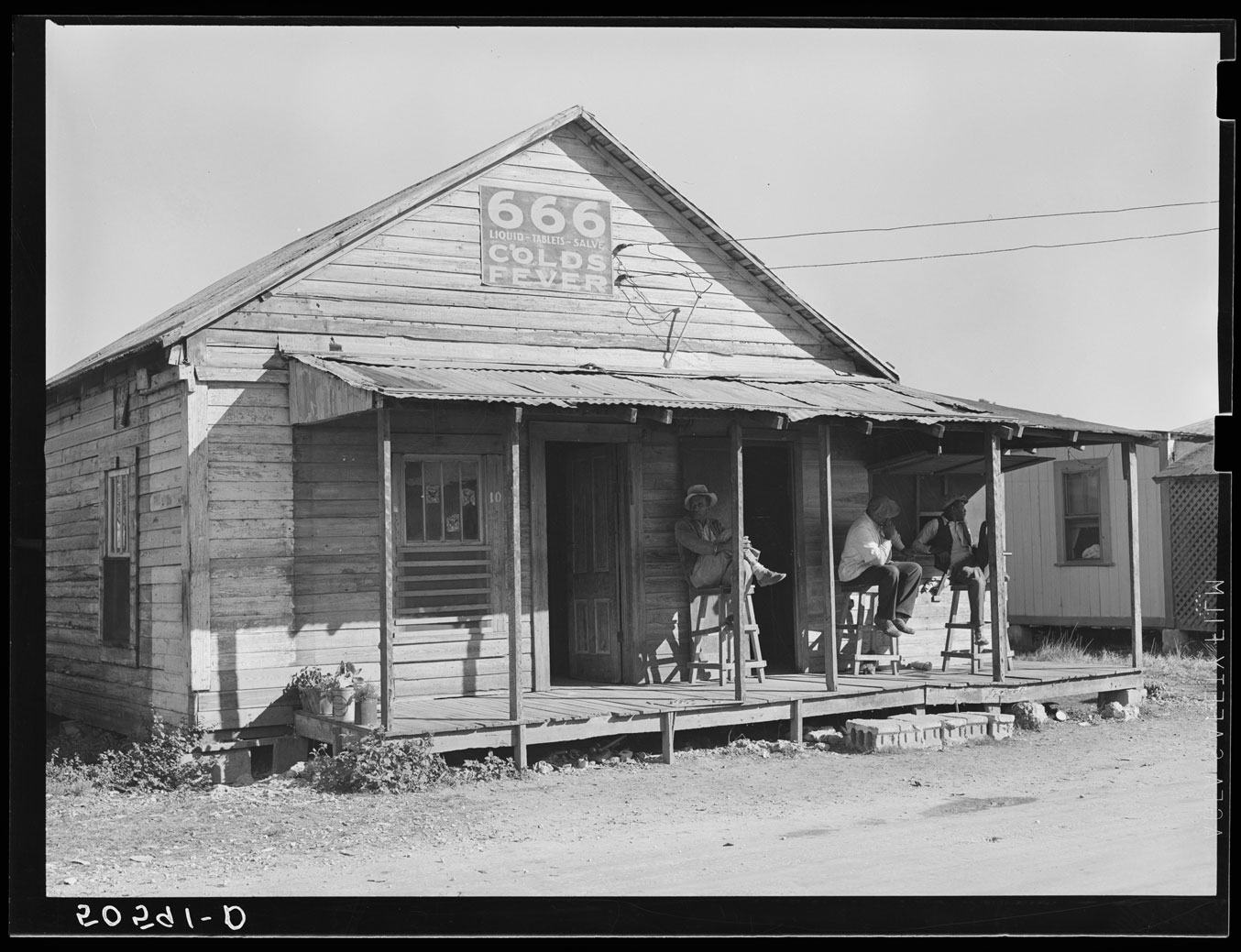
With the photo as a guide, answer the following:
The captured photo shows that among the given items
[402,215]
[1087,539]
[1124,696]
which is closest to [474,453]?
[402,215]

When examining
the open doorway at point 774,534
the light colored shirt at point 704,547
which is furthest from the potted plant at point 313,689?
the open doorway at point 774,534

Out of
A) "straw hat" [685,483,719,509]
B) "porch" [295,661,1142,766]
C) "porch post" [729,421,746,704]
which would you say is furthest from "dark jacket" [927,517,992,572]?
"porch post" [729,421,746,704]

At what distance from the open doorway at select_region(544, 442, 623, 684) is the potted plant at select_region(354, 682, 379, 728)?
2.69 m

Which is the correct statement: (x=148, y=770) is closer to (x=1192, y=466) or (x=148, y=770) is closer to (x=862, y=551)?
(x=862, y=551)

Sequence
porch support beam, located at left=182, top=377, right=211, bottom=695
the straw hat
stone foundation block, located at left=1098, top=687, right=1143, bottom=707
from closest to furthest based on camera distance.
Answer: porch support beam, located at left=182, top=377, right=211, bottom=695, the straw hat, stone foundation block, located at left=1098, top=687, right=1143, bottom=707

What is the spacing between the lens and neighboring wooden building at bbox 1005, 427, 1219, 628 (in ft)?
67.0

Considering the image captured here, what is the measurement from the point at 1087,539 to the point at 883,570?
30.8 feet

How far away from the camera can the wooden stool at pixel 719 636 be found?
13.0 m

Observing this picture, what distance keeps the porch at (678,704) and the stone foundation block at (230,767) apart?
0.50 meters

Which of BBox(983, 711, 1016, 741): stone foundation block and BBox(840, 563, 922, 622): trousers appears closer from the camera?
BBox(983, 711, 1016, 741): stone foundation block

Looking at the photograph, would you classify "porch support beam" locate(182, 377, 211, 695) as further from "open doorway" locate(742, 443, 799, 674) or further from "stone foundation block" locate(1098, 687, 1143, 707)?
"stone foundation block" locate(1098, 687, 1143, 707)

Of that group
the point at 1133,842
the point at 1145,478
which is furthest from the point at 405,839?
the point at 1145,478

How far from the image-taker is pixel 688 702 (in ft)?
38.5

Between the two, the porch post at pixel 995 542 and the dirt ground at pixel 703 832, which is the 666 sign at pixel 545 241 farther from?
the dirt ground at pixel 703 832
